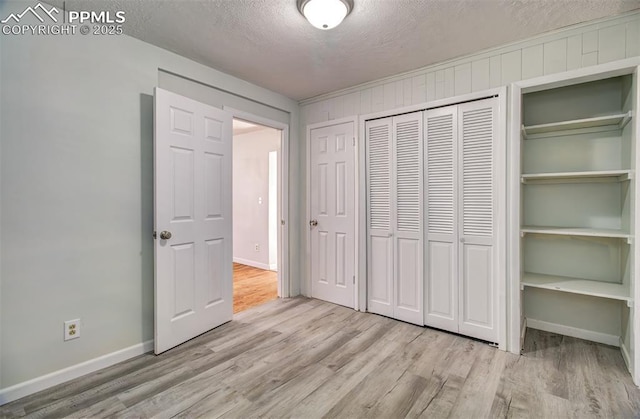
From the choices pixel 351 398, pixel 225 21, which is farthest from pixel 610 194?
pixel 225 21

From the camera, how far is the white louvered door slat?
2.56 m

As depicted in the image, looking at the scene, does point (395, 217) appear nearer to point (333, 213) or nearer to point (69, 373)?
point (333, 213)

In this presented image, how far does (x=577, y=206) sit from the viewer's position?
2.58 meters

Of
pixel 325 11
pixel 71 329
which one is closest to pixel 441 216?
pixel 325 11

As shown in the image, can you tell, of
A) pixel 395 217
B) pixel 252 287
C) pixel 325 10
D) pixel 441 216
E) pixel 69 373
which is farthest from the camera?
pixel 252 287

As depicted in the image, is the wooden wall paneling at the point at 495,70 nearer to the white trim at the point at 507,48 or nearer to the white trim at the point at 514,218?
the white trim at the point at 507,48

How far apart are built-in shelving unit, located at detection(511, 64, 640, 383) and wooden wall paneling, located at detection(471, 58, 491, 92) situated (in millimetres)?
285

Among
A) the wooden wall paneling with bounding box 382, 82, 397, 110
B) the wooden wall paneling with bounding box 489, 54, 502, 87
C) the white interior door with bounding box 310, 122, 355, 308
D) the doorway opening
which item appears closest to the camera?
the wooden wall paneling with bounding box 489, 54, 502, 87

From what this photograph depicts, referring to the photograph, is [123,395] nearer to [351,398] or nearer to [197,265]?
[197,265]

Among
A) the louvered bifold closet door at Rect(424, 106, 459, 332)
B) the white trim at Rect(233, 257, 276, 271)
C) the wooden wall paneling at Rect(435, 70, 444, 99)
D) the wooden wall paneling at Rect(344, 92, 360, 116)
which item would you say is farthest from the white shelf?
the white trim at Rect(233, 257, 276, 271)

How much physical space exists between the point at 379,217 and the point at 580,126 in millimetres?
1794

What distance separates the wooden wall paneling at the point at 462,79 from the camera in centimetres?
268

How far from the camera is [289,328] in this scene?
2891mm

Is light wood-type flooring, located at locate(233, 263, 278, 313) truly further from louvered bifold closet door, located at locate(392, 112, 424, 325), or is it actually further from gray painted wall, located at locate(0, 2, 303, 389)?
louvered bifold closet door, located at locate(392, 112, 424, 325)
